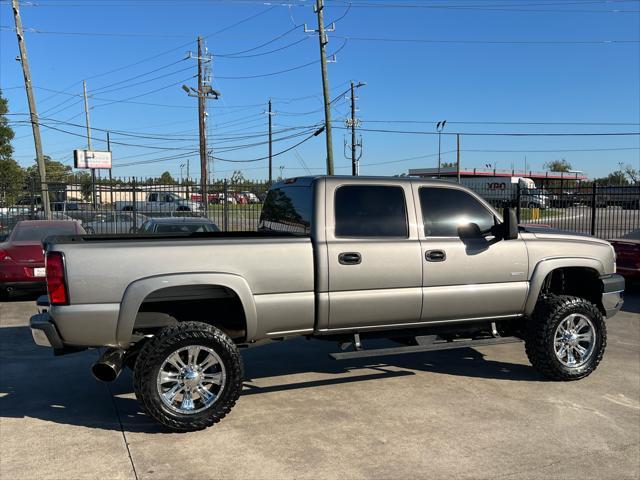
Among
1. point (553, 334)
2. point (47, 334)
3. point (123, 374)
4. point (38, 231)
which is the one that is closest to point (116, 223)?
point (38, 231)

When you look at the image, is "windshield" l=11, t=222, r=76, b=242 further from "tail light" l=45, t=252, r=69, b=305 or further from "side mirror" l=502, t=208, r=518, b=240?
"side mirror" l=502, t=208, r=518, b=240

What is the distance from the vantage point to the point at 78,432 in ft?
14.0

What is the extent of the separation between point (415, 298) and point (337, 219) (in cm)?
100

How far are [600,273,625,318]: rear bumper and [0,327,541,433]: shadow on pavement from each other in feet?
3.41

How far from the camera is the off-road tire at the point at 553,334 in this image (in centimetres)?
541

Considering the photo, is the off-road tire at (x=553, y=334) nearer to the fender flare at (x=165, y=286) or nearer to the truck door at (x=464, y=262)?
the truck door at (x=464, y=262)

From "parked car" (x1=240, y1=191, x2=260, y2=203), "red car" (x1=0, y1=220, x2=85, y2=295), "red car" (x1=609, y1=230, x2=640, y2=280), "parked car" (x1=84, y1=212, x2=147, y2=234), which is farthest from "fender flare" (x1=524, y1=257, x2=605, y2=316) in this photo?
"parked car" (x1=84, y1=212, x2=147, y2=234)

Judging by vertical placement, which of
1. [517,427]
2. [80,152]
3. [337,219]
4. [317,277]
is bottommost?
[517,427]

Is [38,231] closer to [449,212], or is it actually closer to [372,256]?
[372,256]

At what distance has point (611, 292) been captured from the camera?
19.0 ft

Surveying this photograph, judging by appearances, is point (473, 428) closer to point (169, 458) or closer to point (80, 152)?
point (169, 458)

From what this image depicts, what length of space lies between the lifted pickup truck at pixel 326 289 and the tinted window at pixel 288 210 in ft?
0.08

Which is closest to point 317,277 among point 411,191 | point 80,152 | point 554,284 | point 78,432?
point 411,191

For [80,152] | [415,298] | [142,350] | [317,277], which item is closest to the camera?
[142,350]
